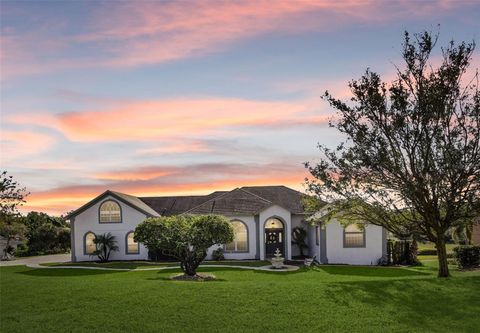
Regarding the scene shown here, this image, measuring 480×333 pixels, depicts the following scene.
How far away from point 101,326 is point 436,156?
49.3 feet

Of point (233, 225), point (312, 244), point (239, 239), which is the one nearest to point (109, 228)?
point (233, 225)

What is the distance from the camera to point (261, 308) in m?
15.9

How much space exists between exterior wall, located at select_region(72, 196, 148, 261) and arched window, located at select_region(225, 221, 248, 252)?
6607 millimetres

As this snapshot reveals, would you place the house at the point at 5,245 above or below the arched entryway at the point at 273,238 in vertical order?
below

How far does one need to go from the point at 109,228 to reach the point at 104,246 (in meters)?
1.42

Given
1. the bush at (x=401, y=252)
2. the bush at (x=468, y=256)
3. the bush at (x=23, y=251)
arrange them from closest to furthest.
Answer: the bush at (x=468, y=256) < the bush at (x=401, y=252) < the bush at (x=23, y=251)

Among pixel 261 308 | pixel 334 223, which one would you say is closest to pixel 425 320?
pixel 261 308

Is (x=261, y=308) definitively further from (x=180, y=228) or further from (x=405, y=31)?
(x=405, y=31)

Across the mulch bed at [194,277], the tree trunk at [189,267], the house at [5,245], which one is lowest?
the house at [5,245]

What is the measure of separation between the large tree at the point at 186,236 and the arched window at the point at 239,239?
11.5 metres

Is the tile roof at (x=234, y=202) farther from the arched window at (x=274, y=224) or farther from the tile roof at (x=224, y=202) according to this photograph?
the arched window at (x=274, y=224)

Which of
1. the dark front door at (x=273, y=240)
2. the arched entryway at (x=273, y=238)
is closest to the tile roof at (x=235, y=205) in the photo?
the arched entryway at (x=273, y=238)

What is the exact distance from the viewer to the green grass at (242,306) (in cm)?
1446

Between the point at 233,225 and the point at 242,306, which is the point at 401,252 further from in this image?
the point at 242,306
